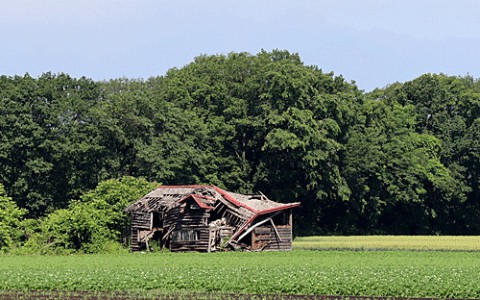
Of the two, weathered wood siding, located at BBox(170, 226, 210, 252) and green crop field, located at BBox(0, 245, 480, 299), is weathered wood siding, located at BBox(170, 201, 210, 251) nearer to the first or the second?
weathered wood siding, located at BBox(170, 226, 210, 252)

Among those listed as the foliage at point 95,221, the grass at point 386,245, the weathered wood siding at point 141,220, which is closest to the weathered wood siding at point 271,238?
the grass at point 386,245

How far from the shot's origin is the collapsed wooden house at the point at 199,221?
60.5 m

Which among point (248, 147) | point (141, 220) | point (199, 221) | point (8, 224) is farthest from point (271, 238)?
point (248, 147)

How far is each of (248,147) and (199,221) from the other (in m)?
26.1

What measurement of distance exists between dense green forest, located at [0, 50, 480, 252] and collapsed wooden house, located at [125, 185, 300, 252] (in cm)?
216

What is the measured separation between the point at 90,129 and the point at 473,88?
49650 mm

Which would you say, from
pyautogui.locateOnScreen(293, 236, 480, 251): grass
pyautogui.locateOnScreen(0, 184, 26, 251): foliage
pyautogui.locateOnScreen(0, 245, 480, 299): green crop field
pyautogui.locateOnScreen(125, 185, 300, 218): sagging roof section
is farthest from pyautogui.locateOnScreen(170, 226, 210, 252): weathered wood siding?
pyautogui.locateOnScreen(0, 245, 480, 299): green crop field

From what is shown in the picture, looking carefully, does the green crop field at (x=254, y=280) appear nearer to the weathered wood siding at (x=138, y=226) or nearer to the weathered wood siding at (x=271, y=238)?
the weathered wood siding at (x=138, y=226)

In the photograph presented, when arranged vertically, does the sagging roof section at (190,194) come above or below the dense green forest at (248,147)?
below

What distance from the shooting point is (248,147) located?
8575 cm

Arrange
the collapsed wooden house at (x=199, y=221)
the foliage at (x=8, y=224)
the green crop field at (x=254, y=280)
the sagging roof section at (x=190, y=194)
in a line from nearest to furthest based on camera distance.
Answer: the green crop field at (x=254, y=280) < the foliage at (x=8, y=224) < the collapsed wooden house at (x=199, y=221) < the sagging roof section at (x=190, y=194)

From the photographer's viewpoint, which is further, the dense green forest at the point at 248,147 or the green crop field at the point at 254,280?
the dense green forest at the point at 248,147

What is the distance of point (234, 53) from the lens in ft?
288

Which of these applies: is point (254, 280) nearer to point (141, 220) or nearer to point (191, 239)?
point (191, 239)
